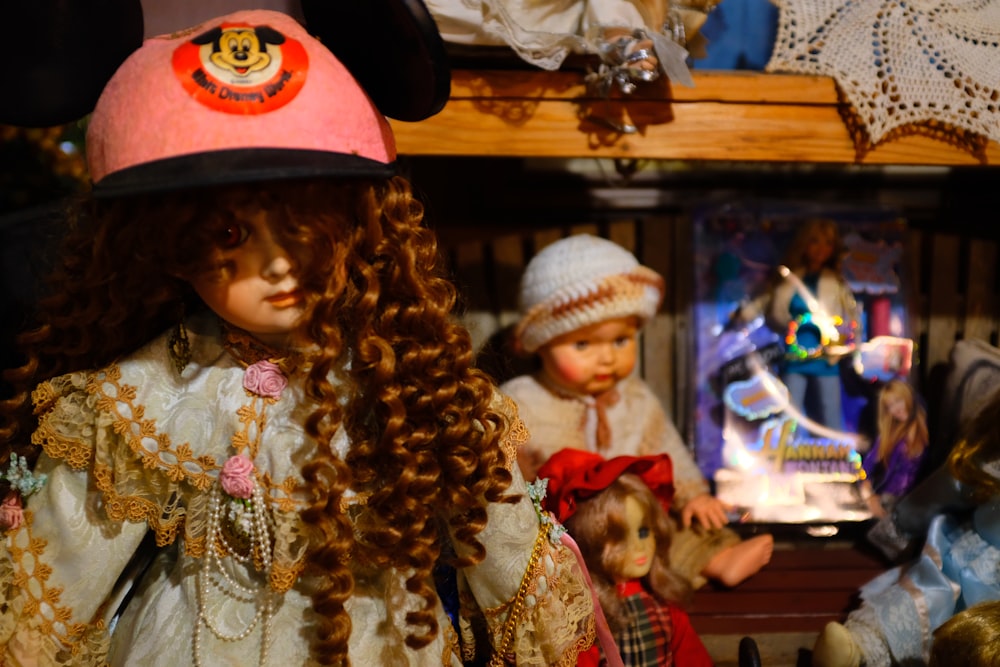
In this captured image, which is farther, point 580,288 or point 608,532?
point 580,288

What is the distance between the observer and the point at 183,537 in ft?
3.15

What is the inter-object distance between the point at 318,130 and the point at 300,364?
10.1 inches

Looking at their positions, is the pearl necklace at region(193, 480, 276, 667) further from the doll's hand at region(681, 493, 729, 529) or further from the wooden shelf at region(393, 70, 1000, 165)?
the doll's hand at region(681, 493, 729, 529)

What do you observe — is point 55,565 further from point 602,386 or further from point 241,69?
point 602,386

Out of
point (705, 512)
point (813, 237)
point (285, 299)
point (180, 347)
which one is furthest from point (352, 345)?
point (813, 237)

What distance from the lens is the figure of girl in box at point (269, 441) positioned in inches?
33.7

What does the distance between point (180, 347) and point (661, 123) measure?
2.11ft

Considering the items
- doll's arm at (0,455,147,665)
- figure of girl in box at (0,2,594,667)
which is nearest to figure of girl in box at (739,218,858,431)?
figure of girl in box at (0,2,594,667)

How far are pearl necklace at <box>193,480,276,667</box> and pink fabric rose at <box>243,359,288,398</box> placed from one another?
0.31ft

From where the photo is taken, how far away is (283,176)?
74cm

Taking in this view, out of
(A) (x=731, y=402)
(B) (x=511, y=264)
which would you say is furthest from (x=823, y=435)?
(B) (x=511, y=264)

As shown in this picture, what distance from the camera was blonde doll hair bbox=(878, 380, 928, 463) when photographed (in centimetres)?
151

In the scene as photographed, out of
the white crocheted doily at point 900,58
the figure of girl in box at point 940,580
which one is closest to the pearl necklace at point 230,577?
the figure of girl in box at point 940,580

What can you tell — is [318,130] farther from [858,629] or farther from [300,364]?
[858,629]
